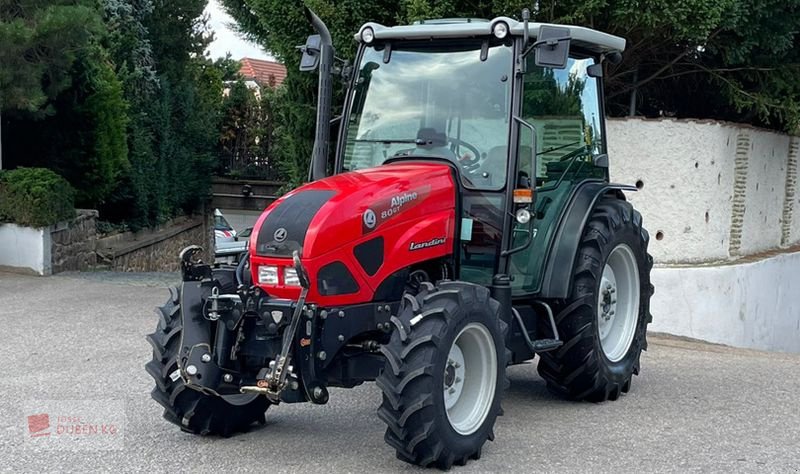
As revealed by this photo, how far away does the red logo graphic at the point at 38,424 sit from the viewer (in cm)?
566

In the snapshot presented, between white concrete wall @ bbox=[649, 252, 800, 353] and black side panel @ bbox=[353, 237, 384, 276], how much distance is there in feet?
22.9

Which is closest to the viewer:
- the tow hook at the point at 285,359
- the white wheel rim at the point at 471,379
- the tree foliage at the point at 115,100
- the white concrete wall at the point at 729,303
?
the tow hook at the point at 285,359

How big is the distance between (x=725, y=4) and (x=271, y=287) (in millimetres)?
7420

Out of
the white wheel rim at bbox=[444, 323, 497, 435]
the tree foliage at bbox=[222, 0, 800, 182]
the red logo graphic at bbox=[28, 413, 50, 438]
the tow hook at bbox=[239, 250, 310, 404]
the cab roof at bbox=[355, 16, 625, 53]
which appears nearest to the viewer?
the tow hook at bbox=[239, 250, 310, 404]

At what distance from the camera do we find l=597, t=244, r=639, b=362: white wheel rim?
6.71 meters

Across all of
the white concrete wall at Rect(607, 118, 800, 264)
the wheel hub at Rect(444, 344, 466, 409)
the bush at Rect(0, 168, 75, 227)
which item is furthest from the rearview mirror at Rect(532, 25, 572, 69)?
the bush at Rect(0, 168, 75, 227)

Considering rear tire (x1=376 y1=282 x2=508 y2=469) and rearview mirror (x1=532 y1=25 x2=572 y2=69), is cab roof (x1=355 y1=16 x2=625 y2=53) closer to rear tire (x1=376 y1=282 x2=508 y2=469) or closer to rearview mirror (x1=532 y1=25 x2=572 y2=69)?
rearview mirror (x1=532 y1=25 x2=572 y2=69)

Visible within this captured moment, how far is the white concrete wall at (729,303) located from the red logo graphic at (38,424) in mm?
7487

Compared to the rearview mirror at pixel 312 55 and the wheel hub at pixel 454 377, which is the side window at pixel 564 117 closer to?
the rearview mirror at pixel 312 55

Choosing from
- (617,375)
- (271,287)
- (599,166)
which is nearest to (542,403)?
(617,375)

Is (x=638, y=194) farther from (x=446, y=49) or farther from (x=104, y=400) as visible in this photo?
(x=104, y=400)

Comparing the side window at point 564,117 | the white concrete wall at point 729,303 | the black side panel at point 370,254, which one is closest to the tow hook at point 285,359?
the black side panel at point 370,254

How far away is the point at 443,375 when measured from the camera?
15.7 feet

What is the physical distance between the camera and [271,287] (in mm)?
4949
